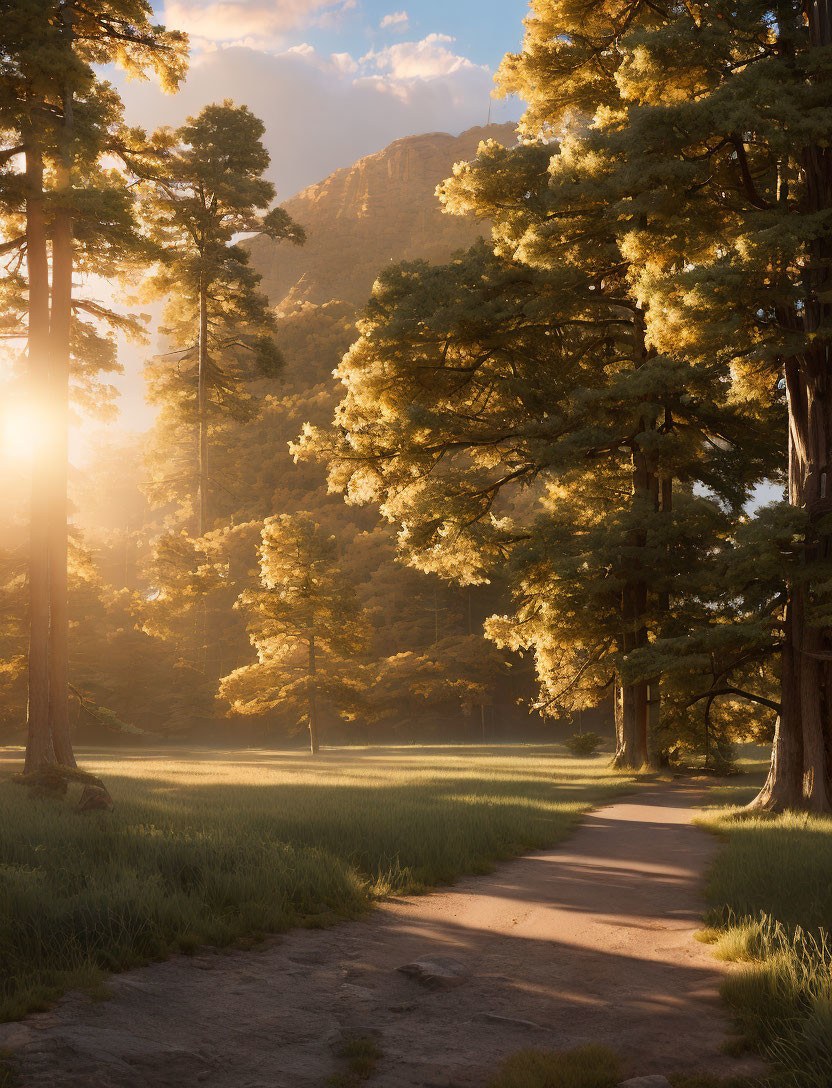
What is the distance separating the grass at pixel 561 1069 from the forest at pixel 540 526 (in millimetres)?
29

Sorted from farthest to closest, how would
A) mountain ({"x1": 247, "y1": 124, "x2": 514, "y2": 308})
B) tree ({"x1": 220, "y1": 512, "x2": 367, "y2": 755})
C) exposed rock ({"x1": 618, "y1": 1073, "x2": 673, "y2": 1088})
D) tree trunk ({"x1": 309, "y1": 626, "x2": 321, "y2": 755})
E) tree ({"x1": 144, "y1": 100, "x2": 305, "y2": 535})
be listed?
1. mountain ({"x1": 247, "y1": 124, "x2": 514, "y2": 308})
2. tree ({"x1": 144, "y1": 100, "x2": 305, "y2": 535})
3. tree trunk ({"x1": 309, "y1": 626, "x2": 321, "y2": 755})
4. tree ({"x1": 220, "y1": 512, "x2": 367, "y2": 755})
5. exposed rock ({"x1": 618, "y1": 1073, "x2": 673, "y2": 1088})

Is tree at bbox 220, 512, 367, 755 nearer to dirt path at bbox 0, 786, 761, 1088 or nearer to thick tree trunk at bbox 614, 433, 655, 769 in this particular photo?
thick tree trunk at bbox 614, 433, 655, 769

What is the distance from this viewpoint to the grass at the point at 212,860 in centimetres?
566

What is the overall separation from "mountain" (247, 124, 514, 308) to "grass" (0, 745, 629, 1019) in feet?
248

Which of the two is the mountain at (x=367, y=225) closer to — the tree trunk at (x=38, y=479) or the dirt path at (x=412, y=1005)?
the tree trunk at (x=38, y=479)

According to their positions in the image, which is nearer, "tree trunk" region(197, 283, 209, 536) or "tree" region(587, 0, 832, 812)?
"tree" region(587, 0, 832, 812)

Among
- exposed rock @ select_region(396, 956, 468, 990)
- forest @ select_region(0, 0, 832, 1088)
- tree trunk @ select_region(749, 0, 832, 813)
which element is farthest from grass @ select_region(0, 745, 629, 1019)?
tree trunk @ select_region(749, 0, 832, 813)

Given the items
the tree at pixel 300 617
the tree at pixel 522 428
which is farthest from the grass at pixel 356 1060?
the tree at pixel 300 617

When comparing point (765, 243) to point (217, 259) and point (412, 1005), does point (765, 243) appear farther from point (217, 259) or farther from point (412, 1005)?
point (217, 259)

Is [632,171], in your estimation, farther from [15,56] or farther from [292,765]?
[292,765]

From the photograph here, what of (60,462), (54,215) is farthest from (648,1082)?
(54,215)

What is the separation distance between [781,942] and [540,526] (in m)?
13.4

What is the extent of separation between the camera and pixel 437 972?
18.6 ft

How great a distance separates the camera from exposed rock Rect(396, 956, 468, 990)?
18.3ft
